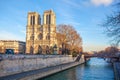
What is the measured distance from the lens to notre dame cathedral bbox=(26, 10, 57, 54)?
96.7 metres

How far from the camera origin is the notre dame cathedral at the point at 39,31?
96706 millimetres

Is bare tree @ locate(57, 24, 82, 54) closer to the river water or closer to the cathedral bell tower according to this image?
the river water

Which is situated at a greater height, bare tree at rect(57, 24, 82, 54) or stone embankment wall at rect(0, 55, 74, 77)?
bare tree at rect(57, 24, 82, 54)

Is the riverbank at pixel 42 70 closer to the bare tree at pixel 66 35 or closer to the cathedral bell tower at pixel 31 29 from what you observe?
the bare tree at pixel 66 35

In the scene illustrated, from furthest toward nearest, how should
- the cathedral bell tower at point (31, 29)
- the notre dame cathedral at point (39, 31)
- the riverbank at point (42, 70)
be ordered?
the cathedral bell tower at point (31, 29) → the notre dame cathedral at point (39, 31) → the riverbank at point (42, 70)

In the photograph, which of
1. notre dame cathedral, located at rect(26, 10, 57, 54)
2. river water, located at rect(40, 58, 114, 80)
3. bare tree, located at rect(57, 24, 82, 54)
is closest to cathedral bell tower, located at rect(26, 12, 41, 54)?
notre dame cathedral, located at rect(26, 10, 57, 54)

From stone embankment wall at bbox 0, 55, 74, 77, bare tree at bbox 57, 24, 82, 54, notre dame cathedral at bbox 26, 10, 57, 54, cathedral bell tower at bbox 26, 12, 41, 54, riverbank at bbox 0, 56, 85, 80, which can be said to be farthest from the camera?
cathedral bell tower at bbox 26, 12, 41, 54

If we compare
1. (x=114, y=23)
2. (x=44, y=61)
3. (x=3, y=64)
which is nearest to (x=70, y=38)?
(x=44, y=61)

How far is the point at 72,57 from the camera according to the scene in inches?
2640

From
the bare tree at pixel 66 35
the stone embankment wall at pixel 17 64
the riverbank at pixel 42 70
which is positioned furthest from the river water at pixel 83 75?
the bare tree at pixel 66 35

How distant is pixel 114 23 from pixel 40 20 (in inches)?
3582

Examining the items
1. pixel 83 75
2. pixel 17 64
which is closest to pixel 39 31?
pixel 83 75

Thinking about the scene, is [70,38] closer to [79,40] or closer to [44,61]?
[79,40]

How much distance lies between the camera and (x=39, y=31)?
99938 mm
